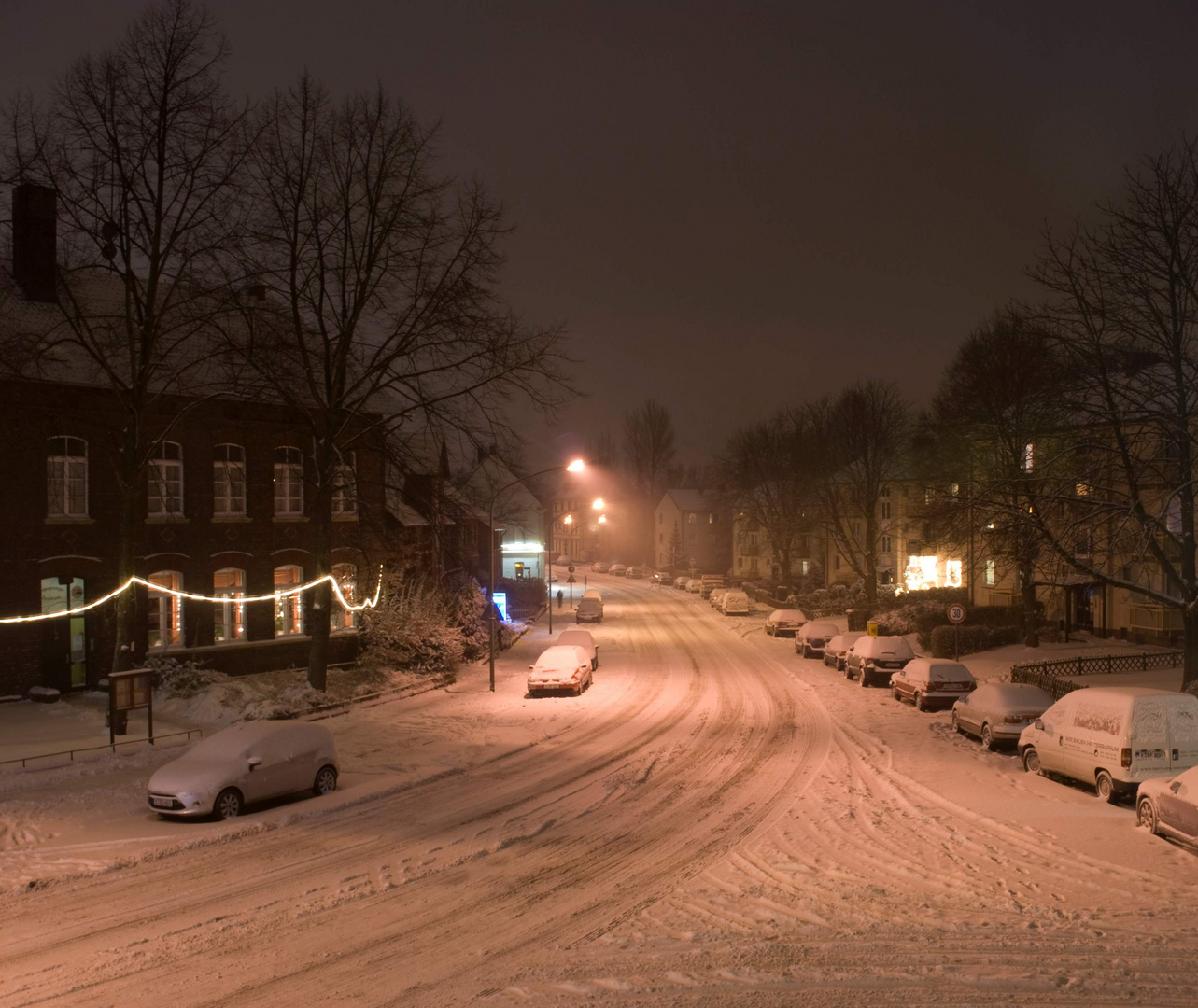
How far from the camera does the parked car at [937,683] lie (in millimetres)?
25000

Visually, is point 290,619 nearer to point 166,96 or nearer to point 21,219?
point 21,219

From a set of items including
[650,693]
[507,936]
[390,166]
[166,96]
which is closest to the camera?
→ [507,936]

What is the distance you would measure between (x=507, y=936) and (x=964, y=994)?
4.28 metres

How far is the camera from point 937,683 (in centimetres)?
2505

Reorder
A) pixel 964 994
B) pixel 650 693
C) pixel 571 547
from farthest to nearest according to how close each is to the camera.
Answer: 1. pixel 571 547
2. pixel 650 693
3. pixel 964 994

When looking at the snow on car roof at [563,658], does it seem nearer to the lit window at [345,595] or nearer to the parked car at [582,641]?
the parked car at [582,641]

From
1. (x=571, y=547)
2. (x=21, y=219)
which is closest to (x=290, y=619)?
(x=21, y=219)

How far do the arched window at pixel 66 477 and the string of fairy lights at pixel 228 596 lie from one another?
8.01 feet

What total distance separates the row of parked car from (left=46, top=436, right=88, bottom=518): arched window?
2276cm

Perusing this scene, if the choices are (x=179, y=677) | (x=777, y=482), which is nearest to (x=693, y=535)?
(x=777, y=482)

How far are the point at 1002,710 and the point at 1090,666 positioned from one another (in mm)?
11899

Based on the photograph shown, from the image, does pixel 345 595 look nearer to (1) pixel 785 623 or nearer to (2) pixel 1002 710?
(2) pixel 1002 710

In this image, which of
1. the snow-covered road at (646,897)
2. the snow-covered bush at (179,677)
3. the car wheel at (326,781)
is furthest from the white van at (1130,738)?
the snow-covered bush at (179,677)

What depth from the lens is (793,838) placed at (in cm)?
1295
